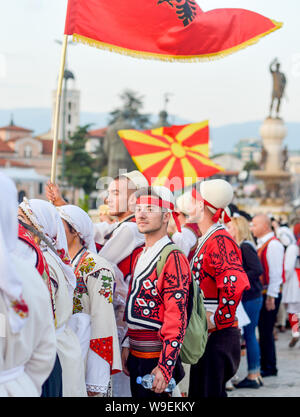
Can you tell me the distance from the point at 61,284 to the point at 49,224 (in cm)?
36

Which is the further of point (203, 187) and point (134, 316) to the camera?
point (203, 187)

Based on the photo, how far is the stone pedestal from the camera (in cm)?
2214

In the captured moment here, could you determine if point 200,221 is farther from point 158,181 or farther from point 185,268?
point 158,181

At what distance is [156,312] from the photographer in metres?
3.28

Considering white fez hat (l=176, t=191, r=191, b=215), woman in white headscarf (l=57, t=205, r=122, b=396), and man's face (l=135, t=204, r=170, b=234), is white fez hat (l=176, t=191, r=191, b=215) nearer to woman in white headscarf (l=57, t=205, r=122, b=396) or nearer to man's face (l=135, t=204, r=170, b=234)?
man's face (l=135, t=204, r=170, b=234)

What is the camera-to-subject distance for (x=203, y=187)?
4.14m

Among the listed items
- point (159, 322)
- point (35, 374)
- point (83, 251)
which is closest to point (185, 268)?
point (159, 322)

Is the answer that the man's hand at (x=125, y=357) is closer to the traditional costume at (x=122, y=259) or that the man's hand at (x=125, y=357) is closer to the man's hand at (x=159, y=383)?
the man's hand at (x=159, y=383)

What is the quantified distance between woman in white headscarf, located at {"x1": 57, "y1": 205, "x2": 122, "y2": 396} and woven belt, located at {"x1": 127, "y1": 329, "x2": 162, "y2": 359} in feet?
0.36

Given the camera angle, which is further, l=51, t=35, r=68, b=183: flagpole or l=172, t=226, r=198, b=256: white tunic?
l=172, t=226, r=198, b=256: white tunic

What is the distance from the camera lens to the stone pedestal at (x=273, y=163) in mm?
22141

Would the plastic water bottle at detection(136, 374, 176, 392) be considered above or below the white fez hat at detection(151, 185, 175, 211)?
below

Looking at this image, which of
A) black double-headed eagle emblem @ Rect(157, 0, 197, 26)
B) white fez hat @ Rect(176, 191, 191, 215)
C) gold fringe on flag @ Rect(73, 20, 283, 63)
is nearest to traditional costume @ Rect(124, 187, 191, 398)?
white fez hat @ Rect(176, 191, 191, 215)

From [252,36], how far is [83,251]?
8.69 ft
